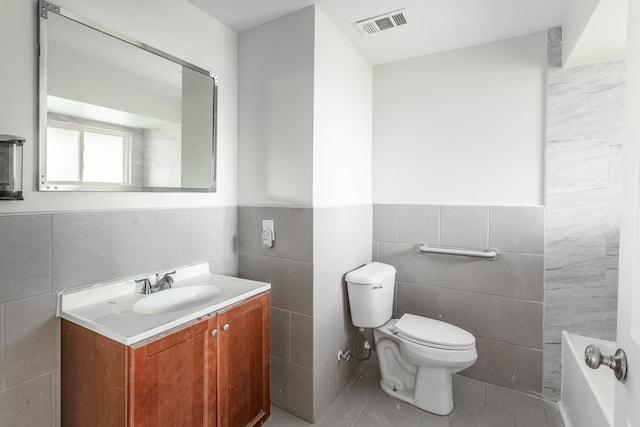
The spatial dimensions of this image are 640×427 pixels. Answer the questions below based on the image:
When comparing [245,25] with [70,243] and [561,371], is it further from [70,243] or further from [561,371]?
[561,371]

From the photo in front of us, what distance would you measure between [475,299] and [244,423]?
5.50ft

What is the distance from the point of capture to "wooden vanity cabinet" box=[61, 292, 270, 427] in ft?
3.71

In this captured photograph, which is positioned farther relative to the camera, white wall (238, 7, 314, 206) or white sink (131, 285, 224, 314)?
white wall (238, 7, 314, 206)

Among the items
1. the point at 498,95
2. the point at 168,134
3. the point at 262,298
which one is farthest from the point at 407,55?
the point at 262,298

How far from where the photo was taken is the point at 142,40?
160 cm

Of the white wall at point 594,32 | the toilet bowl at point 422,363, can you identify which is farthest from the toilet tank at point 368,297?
the white wall at point 594,32

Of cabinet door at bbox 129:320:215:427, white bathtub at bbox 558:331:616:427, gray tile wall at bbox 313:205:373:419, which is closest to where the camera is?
cabinet door at bbox 129:320:215:427

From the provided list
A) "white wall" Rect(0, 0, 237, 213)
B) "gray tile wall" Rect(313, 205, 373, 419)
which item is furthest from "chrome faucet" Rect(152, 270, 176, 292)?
"gray tile wall" Rect(313, 205, 373, 419)

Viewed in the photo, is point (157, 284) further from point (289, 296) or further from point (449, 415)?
point (449, 415)

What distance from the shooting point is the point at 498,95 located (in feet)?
7.14

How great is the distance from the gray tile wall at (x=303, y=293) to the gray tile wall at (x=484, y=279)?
59 cm

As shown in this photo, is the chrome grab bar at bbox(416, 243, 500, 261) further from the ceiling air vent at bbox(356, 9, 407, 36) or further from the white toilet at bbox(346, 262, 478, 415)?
the ceiling air vent at bbox(356, 9, 407, 36)

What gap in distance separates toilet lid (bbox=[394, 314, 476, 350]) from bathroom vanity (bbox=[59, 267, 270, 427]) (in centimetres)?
90

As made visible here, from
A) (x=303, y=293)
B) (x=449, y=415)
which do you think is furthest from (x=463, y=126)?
(x=449, y=415)
